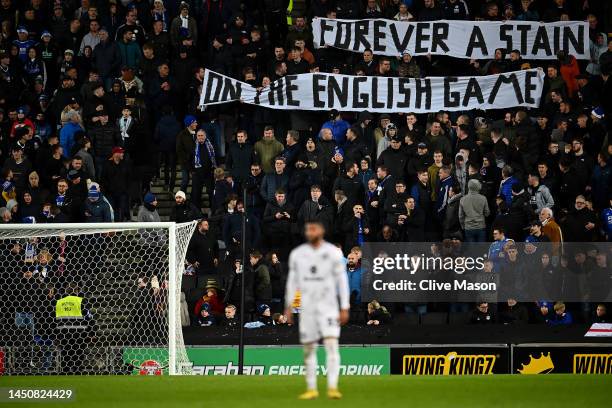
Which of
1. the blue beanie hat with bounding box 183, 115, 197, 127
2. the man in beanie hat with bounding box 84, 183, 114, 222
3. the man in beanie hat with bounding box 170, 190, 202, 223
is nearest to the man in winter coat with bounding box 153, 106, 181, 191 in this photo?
the blue beanie hat with bounding box 183, 115, 197, 127

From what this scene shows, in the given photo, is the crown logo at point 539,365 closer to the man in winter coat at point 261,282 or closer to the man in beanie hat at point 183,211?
the man in winter coat at point 261,282

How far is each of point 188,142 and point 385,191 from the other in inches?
164

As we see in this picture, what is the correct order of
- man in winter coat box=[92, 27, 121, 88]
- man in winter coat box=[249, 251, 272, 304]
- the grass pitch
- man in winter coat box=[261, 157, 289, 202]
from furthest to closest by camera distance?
man in winter coat box=[92, 27, 121, 88] → man in winter coat box=[261, 157, 289, 202] → man in winter coat box=[249, 251, 272, 304] → the grass pitch

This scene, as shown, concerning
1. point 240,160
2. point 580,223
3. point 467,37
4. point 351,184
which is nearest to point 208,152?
point 240,160

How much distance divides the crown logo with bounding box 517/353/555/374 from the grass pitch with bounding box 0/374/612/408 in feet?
13.5

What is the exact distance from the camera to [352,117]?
25062 mm

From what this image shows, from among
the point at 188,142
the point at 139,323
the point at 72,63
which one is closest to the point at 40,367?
the point at 139,323

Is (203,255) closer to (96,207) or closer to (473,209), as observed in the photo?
(96,207)

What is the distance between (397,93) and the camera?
2444 centimetres

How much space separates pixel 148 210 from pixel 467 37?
705 centimetres

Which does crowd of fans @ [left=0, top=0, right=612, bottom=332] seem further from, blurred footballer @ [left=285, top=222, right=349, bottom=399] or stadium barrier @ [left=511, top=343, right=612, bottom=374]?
blurred footballer @ [left=285, top=222, right=349, bottom=399]

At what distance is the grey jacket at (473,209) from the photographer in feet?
70.9

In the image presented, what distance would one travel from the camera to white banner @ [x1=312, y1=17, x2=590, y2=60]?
25.1 meters

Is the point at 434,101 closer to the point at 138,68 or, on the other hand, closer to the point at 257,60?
the point at 257,60
